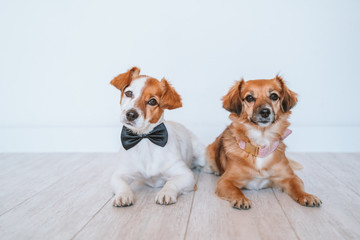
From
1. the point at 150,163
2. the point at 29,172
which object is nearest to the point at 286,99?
the point at 150,163

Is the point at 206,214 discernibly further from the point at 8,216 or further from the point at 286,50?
the point at 286,50

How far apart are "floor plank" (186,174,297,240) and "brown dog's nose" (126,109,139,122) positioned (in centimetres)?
68

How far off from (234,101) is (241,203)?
77cm

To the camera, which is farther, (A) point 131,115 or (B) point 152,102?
(B) point 152,102

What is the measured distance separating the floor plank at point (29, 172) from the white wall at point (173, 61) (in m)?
0.38

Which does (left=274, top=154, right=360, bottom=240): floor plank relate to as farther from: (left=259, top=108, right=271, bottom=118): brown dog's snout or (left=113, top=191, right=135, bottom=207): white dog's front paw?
(left=113, top=191, right=135, bottom=207): white dog's front paw

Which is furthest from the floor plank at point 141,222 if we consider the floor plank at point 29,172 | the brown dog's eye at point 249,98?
the brown dog's eye at point 249,98

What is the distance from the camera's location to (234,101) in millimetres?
2328

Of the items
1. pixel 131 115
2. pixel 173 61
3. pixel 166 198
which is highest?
pixel 173 61

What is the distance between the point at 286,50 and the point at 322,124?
3.17 ft

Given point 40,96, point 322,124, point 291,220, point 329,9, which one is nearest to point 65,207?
point 291,220

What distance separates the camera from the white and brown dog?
2.08m

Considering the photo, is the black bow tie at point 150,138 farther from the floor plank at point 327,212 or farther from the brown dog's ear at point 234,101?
the floor plank at point 327,212

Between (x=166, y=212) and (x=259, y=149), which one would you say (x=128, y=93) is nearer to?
(x=166, y=212)
